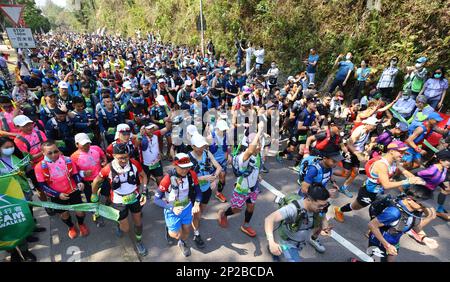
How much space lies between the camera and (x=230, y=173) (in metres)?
7.14

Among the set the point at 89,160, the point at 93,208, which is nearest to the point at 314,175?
the point at 93,208

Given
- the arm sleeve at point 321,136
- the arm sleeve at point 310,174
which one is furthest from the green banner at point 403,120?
the arm sleeve at point 310,174

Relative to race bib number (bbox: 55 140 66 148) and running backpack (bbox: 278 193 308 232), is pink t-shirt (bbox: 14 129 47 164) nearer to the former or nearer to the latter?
race bib number (bbox: 55 140 66 148)

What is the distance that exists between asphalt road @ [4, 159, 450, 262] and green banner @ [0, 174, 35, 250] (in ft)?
2.54

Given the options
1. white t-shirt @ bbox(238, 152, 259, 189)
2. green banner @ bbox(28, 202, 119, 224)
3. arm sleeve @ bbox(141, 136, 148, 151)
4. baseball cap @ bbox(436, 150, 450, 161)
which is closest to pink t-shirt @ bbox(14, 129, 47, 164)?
green banner @ bbox(28, 202, 119, 224)

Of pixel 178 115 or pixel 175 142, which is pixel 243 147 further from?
pixel 178 115

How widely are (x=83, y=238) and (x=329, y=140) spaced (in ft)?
15.9

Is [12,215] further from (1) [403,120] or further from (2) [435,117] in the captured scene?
(1) [403,120]

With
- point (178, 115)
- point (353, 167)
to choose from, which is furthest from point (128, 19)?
point (353, 167)

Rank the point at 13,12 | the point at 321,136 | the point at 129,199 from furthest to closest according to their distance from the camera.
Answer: the point at 13,12 → the point at 321,136 → the point at 129,199

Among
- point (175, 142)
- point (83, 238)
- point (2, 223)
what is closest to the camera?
point (2, 223)

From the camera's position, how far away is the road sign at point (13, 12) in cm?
664

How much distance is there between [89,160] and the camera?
4512 mm

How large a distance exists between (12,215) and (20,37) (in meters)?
6.04
